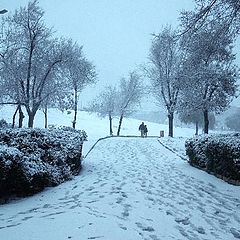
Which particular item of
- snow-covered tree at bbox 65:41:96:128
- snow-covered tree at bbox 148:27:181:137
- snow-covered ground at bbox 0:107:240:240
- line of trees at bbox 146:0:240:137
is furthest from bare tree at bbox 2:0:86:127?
snow-covered ground at bbox 0:107:240:240

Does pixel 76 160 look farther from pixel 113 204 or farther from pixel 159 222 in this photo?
pixel 159 222

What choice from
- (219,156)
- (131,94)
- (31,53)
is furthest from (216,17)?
(131,94)

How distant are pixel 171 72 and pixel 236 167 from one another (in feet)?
87.0

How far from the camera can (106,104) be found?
2114 inches

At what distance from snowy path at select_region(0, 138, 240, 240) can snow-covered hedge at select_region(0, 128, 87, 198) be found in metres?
0.37

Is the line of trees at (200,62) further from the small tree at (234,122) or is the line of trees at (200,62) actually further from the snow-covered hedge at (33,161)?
the small tree at (234,122)

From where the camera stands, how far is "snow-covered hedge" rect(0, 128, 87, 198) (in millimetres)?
6574

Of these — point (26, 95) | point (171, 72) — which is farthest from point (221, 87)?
point (26, 95)

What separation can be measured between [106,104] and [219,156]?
44748 mm

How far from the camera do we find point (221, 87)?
21.6 metres

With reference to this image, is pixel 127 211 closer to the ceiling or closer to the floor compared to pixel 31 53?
closer to the floor

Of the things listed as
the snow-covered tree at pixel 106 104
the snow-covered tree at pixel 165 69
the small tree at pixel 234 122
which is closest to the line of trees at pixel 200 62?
the snow-covered tree at pixel 165 69

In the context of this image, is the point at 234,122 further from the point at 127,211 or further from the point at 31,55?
the point at 127,211

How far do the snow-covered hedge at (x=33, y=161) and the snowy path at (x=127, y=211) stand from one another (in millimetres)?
373
